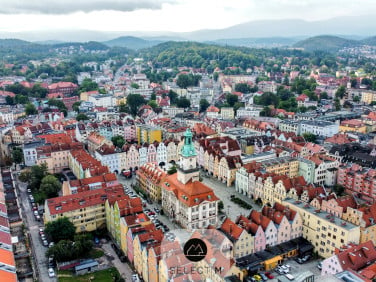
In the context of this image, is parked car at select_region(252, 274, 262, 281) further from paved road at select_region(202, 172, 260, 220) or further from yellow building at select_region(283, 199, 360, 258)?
paved road at select_region(202, 172, 260, 220)

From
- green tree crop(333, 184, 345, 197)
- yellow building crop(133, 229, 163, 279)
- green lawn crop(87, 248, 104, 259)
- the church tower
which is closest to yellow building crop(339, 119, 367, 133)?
green tree crop(333, 184, 345, 197)

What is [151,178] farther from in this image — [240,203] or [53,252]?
[53,252]

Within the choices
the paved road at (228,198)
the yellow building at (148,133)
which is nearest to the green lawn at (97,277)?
the paved road at (228,198)

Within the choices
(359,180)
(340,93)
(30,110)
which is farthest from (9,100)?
(340,93)

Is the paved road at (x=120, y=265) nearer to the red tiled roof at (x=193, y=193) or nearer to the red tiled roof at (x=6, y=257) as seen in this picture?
the red tiled roof at (x=6, y=257)

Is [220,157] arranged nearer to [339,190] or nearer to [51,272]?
[339,190]

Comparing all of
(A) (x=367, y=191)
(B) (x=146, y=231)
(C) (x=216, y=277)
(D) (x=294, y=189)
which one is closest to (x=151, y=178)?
(B) (x=146, y=231)
